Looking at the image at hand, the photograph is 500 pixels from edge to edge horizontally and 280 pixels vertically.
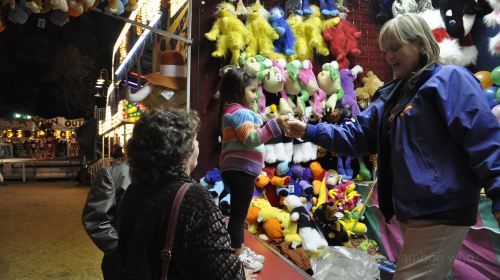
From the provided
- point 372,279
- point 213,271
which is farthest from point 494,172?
point 372,279

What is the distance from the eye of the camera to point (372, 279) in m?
3.42

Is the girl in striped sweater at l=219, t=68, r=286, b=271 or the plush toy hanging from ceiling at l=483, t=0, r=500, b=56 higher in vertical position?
the plush toy hanging from ceiling at l=483, t=0, r=500, b=56

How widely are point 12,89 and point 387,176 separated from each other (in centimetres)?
1904

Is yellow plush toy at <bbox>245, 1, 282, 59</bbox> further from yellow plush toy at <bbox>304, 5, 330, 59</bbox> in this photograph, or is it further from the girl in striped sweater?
the girl in striped sweater

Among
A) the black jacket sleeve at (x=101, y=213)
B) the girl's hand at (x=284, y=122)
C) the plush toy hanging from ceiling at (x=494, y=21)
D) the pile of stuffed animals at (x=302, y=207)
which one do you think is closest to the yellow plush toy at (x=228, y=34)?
the pile of stuffed animals at (x=302, y=207)

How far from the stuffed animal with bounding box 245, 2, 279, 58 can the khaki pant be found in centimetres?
340

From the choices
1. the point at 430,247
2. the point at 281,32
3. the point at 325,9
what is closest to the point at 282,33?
the point at 281,32

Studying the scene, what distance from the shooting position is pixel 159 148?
4.21 feet

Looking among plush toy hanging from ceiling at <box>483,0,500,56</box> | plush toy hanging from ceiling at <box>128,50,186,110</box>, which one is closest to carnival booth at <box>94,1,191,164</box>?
plush toy hanging from ceiling at <box>128,50,186,110</box>

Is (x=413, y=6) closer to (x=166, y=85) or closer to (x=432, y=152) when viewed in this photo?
(x=166, y=85)

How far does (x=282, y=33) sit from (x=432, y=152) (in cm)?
360

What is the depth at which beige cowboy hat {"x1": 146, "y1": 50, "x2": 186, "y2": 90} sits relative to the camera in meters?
4.08

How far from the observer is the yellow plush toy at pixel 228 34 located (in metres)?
4.40

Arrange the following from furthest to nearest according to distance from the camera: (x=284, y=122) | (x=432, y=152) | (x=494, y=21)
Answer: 1. (x=494, y=21)
2. (x=284, y=122)
3. (x=432, y=152)
